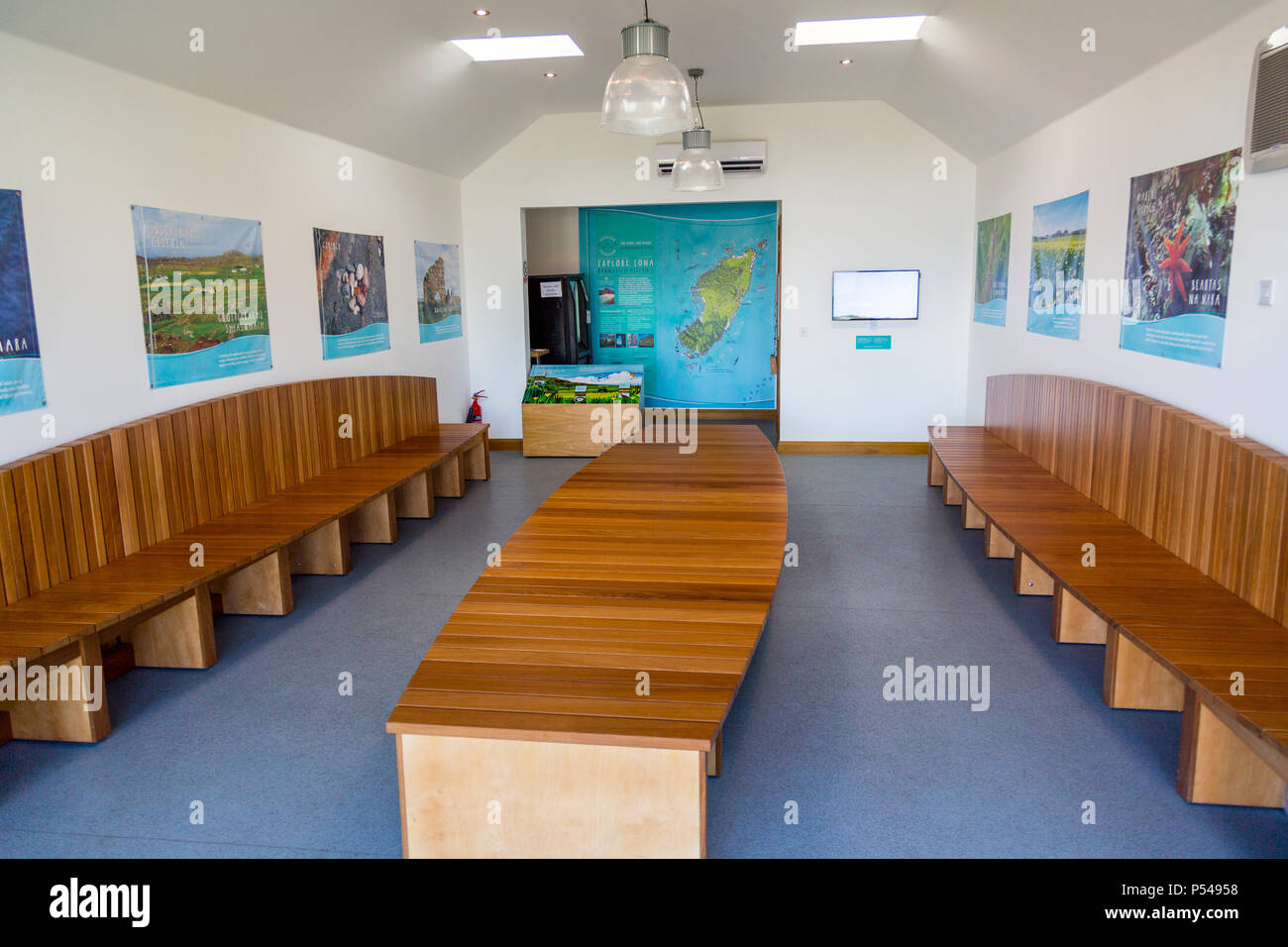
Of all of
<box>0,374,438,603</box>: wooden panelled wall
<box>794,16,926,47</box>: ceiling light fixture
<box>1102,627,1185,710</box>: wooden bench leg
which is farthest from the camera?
<box>794,16,926,47</box>: ceiling light fixture

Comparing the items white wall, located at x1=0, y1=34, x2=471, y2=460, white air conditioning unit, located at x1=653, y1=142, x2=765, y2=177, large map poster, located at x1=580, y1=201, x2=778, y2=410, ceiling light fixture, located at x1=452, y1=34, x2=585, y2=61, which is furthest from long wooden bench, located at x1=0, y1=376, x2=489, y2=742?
large map poster, located at x1=580, y1=201, x2=778, y2=410

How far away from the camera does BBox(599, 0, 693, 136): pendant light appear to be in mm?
3289

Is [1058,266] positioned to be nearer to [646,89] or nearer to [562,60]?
[562,60]

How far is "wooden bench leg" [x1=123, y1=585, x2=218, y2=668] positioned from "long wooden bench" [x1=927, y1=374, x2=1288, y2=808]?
12.2ft

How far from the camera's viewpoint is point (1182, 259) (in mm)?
4355

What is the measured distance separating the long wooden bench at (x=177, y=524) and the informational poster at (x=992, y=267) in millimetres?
4746

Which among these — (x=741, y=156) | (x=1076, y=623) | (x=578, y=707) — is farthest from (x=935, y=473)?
(x=578, y=707)

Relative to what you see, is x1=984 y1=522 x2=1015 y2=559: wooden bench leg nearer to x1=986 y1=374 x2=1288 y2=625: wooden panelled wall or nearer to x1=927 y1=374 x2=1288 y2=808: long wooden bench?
x1=927 y1=374 x2=1288 y2=808: long wooden bench

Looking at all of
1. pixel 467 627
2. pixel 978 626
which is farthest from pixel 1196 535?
pixel 467 627

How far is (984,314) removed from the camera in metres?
8.19

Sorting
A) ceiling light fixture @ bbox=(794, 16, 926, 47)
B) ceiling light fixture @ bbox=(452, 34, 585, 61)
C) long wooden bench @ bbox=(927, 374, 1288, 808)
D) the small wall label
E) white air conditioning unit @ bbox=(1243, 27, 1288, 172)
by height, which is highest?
ceiling light fixture @ bbox=(794, 16, 926, 47)

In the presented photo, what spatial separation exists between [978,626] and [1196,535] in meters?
1.10

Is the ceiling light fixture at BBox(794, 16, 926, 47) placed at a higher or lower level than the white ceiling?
higher

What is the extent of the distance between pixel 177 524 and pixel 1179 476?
4.78 m
